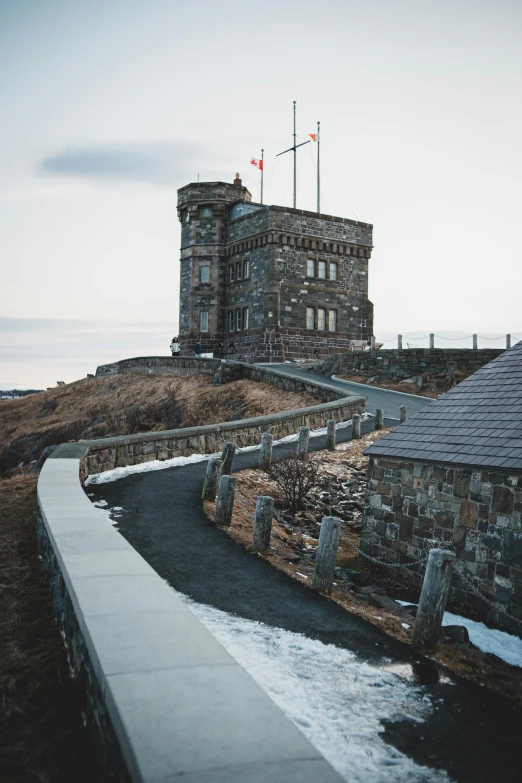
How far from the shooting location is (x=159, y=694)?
11.8ft

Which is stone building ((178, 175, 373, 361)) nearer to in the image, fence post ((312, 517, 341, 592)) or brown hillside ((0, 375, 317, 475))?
brown hillside ((0, 375, 317, 475))

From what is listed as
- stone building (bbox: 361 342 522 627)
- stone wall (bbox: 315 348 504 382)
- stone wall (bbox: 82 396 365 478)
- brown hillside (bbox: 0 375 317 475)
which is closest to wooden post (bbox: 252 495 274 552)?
stone building (bbox: 361 342 522 627)

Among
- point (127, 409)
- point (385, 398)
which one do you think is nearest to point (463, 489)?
point (385, 398)

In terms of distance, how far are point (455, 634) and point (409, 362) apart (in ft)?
89.5

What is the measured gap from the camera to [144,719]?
11.0ft

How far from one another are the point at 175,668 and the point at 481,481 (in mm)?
7657

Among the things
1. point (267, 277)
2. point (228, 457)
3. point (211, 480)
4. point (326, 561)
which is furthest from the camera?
point (267, 277)

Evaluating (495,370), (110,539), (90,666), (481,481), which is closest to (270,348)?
(495,370)

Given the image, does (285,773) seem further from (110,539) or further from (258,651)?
(110,539)

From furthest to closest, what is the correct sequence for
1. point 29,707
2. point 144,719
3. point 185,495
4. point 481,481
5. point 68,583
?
point 185,495
point 481,481
point 68,583
point 29,707
point 144,719

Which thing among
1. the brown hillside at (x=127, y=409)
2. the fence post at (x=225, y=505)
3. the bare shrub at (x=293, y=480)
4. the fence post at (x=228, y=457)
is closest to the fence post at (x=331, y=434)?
the bare shrub at (x=293, y=480)

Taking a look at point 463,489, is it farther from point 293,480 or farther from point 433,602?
point 293,480

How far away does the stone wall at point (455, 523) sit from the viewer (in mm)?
9789

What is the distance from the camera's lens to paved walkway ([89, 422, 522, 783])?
5.15 meters
